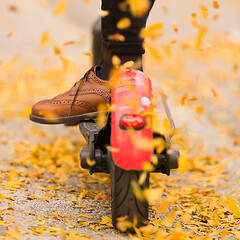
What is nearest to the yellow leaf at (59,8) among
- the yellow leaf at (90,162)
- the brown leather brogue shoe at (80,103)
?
the brown leather brogue shoe at (80,103)

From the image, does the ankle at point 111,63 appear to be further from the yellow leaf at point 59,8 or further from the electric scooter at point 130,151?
the yellow leaf at point 59,8

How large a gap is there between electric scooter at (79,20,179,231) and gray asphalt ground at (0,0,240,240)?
0.15 m

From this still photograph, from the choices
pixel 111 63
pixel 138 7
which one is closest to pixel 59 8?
pixel 111 63

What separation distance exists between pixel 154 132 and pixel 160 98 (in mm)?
610

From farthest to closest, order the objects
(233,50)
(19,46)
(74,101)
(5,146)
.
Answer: (233,50) → (19,46) → (5,146) → (74,101)

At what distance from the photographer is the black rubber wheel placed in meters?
1.32

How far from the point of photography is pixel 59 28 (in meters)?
6.79

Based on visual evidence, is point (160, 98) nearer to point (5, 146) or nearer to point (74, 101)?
point (74, 101)

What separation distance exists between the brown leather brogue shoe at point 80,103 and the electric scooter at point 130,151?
8.7 inches

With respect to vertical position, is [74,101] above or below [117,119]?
above

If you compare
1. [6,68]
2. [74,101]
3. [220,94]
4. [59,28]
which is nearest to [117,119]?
[74,101]

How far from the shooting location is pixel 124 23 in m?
1.48

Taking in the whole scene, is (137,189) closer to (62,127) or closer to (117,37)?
(117,37)

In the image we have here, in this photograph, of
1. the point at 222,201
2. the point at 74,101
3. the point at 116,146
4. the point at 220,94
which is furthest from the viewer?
the point at 220,94
